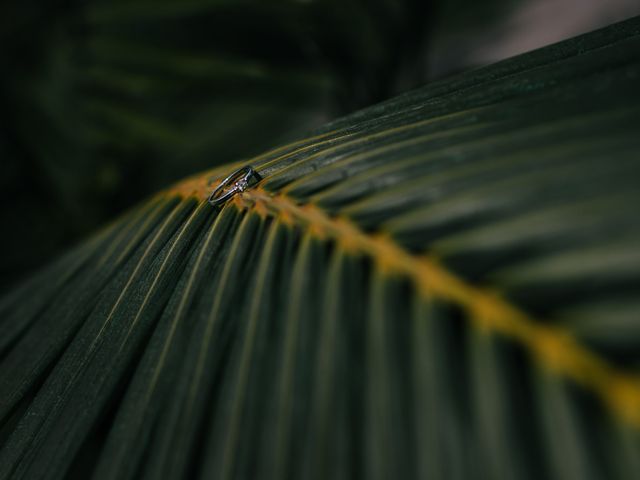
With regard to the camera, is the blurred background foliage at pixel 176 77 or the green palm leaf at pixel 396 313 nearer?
the green palm leaf at pixel 396 313

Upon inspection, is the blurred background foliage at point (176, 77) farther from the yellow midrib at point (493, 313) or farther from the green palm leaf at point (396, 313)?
the yellow midrib at point (493, 313)

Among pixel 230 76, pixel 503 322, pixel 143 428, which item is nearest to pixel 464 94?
pixel 503 322

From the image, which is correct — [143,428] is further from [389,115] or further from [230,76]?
[230,76]

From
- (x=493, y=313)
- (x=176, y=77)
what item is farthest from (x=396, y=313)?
(x=176, y=77)

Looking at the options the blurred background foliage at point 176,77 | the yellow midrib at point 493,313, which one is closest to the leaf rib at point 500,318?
the yellow midrib at point 493,313

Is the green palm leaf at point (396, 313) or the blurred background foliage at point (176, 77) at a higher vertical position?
the blurred background foliage at point (176, 77)

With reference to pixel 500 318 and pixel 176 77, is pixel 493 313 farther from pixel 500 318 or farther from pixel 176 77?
pixel 176 77
